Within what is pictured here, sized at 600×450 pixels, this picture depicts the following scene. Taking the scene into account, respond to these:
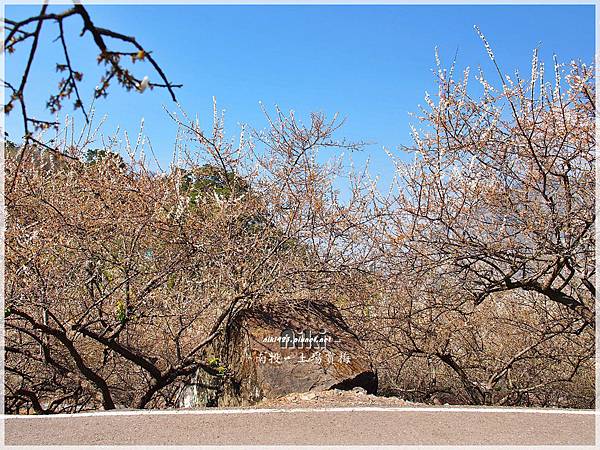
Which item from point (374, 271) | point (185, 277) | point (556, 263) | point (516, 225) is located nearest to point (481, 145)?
point (516, 225)

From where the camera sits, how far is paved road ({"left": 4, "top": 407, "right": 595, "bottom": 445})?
457 centimetres

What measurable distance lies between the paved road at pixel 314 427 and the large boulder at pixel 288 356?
1332 millimetres

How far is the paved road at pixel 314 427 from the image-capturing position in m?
4.57

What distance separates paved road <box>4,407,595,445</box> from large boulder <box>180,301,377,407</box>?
133 centimetres

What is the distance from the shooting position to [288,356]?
6910mm

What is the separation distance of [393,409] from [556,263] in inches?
126

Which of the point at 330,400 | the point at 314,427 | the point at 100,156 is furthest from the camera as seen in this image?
the point at 100,156

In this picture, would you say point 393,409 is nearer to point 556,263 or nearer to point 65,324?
point 556,263

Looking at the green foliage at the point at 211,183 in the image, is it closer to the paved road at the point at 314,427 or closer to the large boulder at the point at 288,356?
the large boulder at the point at 288,356

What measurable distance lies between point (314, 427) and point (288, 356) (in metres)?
2.11

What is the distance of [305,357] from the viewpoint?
22.5ft

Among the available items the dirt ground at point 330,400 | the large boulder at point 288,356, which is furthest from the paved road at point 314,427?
the large boulder at point 288,356

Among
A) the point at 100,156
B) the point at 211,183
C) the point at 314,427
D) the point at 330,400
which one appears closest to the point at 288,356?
the point at 330,400

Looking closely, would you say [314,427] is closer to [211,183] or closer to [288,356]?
[288,356]
